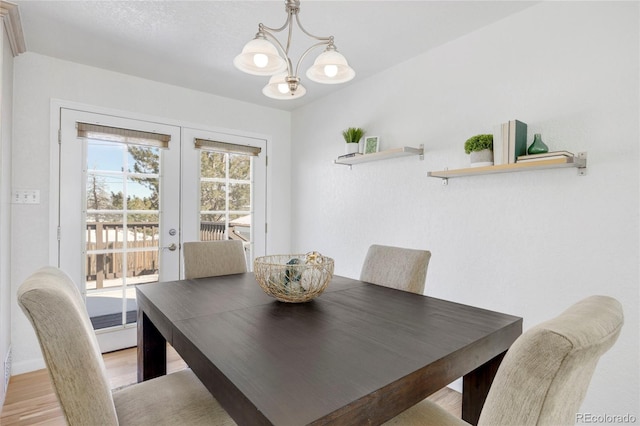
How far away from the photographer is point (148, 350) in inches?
63.9

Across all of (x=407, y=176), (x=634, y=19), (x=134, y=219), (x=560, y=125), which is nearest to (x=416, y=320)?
(x=560, y=125)

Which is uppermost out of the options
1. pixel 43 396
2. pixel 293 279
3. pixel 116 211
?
pixel 116 211

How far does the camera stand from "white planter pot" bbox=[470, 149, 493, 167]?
79.0 inches

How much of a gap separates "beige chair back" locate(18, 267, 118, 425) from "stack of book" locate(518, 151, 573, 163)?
2066 mm

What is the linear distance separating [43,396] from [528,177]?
3377 mm

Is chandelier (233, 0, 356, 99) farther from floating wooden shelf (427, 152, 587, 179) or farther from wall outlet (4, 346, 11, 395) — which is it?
wall outlet (4, 346, 11, 395)

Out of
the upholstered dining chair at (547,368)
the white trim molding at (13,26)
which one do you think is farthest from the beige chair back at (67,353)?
the white trim molding at (13,26)

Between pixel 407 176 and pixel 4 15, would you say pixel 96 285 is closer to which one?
pixel 4 15

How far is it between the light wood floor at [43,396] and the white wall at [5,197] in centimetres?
13

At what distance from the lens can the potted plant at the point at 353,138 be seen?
9.60 feet

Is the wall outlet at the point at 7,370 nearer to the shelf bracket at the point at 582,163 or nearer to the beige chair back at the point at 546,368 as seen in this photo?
the beige chair back at the point at 546,368

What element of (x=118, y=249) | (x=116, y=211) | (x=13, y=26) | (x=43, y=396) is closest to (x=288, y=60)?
(x=13, y=26)

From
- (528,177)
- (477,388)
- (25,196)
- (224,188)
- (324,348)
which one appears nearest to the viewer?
(324,348)

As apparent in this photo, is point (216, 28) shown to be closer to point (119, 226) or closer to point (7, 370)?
point (119, 226)
